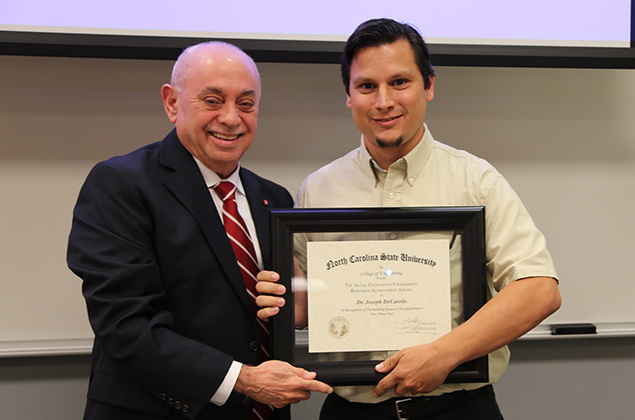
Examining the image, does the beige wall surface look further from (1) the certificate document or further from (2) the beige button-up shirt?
(1) the certificate document

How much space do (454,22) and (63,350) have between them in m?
2.11

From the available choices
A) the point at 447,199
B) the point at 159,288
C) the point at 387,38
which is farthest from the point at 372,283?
the point at 387,38

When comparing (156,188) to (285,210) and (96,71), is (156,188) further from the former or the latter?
(96,71)

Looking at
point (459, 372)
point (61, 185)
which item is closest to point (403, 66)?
point (459, 372)

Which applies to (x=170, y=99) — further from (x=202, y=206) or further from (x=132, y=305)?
(x=132, y=305)

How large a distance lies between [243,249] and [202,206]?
0.18m

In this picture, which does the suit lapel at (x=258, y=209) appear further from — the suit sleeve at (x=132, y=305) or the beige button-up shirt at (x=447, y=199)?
the suit sleeve at (x=132, y=305)

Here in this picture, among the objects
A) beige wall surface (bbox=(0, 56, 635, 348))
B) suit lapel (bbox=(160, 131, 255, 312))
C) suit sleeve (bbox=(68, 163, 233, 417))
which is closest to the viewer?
suit sleeve (bbox=(68, 163, 233, 417))

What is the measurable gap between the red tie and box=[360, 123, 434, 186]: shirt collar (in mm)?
432

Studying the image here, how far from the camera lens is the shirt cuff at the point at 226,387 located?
1.25m

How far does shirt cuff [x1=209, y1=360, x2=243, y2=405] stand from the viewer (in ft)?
4.09

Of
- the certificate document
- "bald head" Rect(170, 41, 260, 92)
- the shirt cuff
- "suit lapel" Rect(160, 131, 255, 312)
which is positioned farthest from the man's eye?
the shirt cuff

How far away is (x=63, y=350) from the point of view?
6.47 feet

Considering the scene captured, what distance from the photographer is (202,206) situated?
1385 millimetres
